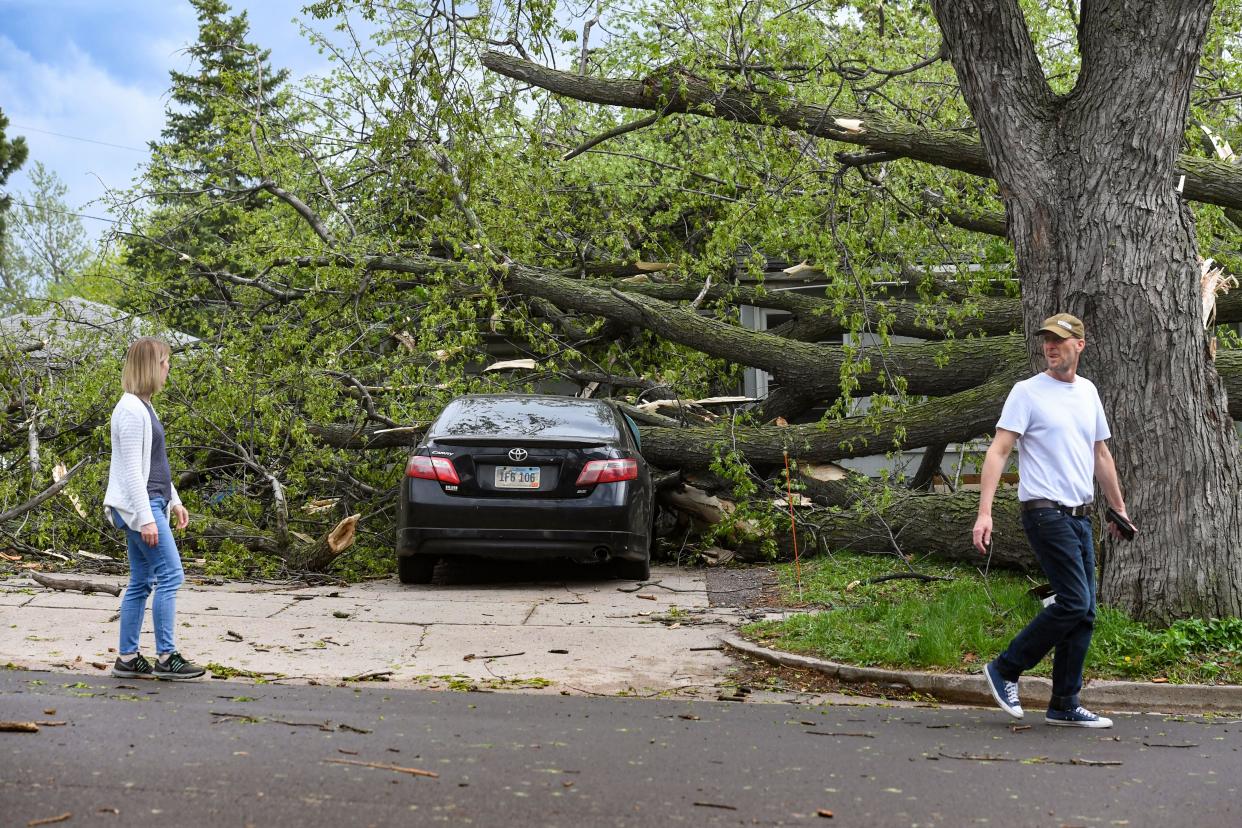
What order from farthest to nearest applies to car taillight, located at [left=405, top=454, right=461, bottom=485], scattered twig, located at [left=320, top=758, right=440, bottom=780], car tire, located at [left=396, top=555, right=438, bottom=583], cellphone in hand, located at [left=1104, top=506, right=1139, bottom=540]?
car tire, located at [left=396, top=555, right=438, bottom=583]
car taillight, located at [left=405, top=454, right=461, bottom=485]
cellphone in hand, located at [left=1104, top=506, right=1139, bottom=540]
scattered twig, located at [left=320, top=758, right=440, bottom=780]

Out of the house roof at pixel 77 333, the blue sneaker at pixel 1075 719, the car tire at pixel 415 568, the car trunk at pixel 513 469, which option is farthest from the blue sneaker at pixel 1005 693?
the house roof at pixel 77 333

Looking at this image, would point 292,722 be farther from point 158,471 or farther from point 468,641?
point 468,641

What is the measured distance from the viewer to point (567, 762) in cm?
481

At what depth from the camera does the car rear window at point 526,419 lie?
34.6 ft

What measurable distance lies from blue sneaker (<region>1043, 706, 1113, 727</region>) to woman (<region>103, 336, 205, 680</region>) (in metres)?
4.31

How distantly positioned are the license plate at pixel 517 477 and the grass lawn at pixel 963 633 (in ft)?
7.39

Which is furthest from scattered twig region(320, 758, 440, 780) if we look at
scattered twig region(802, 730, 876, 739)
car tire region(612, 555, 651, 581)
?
car tire region(612, 555, 651, 581)

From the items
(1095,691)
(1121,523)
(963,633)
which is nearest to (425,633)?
(963,633)

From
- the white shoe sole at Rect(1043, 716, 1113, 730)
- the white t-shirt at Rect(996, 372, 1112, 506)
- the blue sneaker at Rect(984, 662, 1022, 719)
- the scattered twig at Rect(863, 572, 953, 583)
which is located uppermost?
the white t-shirt at Rect(996, 372, 1112, 506)

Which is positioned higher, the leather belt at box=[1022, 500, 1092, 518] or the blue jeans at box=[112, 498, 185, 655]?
the leather belt at box=[1022, 500, 1092, 518]

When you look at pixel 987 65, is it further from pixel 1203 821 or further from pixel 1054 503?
pixel 1203 821

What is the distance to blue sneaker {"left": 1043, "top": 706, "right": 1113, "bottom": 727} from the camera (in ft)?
19.5

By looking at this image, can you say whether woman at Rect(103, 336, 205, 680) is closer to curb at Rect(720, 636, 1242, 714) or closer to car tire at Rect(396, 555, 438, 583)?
curb at Rect(720, 636, 1242, 714)

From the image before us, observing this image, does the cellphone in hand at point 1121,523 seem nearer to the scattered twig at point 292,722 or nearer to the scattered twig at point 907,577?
the scattered twig at point 907,577
